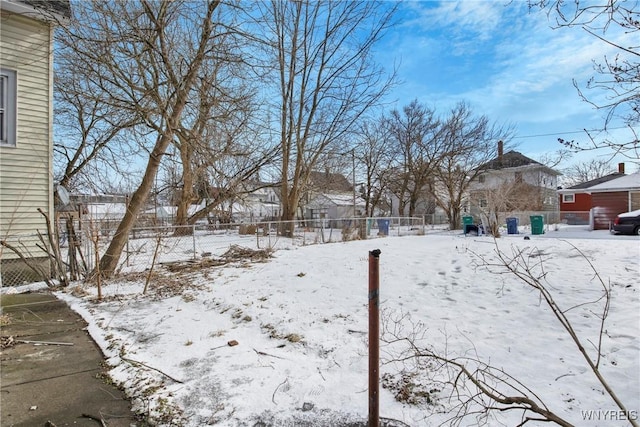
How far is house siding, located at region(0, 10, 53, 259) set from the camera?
7.18 meters

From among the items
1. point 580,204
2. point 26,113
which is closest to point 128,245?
point 26,113

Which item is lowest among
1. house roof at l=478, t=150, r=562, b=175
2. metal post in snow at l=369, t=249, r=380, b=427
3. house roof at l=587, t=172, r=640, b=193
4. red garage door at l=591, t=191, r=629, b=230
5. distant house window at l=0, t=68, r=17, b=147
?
metal post in snow at l=369, t=249, r=380, b=427

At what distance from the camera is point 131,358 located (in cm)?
356

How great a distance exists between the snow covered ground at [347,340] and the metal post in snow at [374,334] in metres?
0.27

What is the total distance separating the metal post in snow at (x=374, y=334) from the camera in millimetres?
2236

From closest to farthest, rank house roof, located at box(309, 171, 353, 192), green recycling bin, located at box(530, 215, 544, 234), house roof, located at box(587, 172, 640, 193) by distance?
green recycling bin, located at box(530, 215, 544, 234) < house roof, located at box(587, 172, 640, 193) < house roof, located at box(309, 171, 353, 192)

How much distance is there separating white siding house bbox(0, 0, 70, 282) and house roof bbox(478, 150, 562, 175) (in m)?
26.4

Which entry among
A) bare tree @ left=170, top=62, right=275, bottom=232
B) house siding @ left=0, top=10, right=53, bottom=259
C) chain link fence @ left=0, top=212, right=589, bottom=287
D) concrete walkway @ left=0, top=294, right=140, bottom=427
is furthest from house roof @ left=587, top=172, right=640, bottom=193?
house siding @ left=0, top=10, right=53, bottom=259

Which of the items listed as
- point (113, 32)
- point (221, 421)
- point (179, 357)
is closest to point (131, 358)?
point (179, 357)

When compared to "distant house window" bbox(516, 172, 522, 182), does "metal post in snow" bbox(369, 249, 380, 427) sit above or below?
below

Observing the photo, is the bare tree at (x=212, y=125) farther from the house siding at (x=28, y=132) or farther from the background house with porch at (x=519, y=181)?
the background house with porch at (x=519, y=181)

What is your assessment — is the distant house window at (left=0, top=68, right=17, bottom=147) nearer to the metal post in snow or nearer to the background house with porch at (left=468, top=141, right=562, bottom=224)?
the metal post in snow

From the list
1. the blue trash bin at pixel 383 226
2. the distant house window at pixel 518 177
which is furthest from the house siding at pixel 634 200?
the blue trash bin at pixel 383 226

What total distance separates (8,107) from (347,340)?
8.39m
